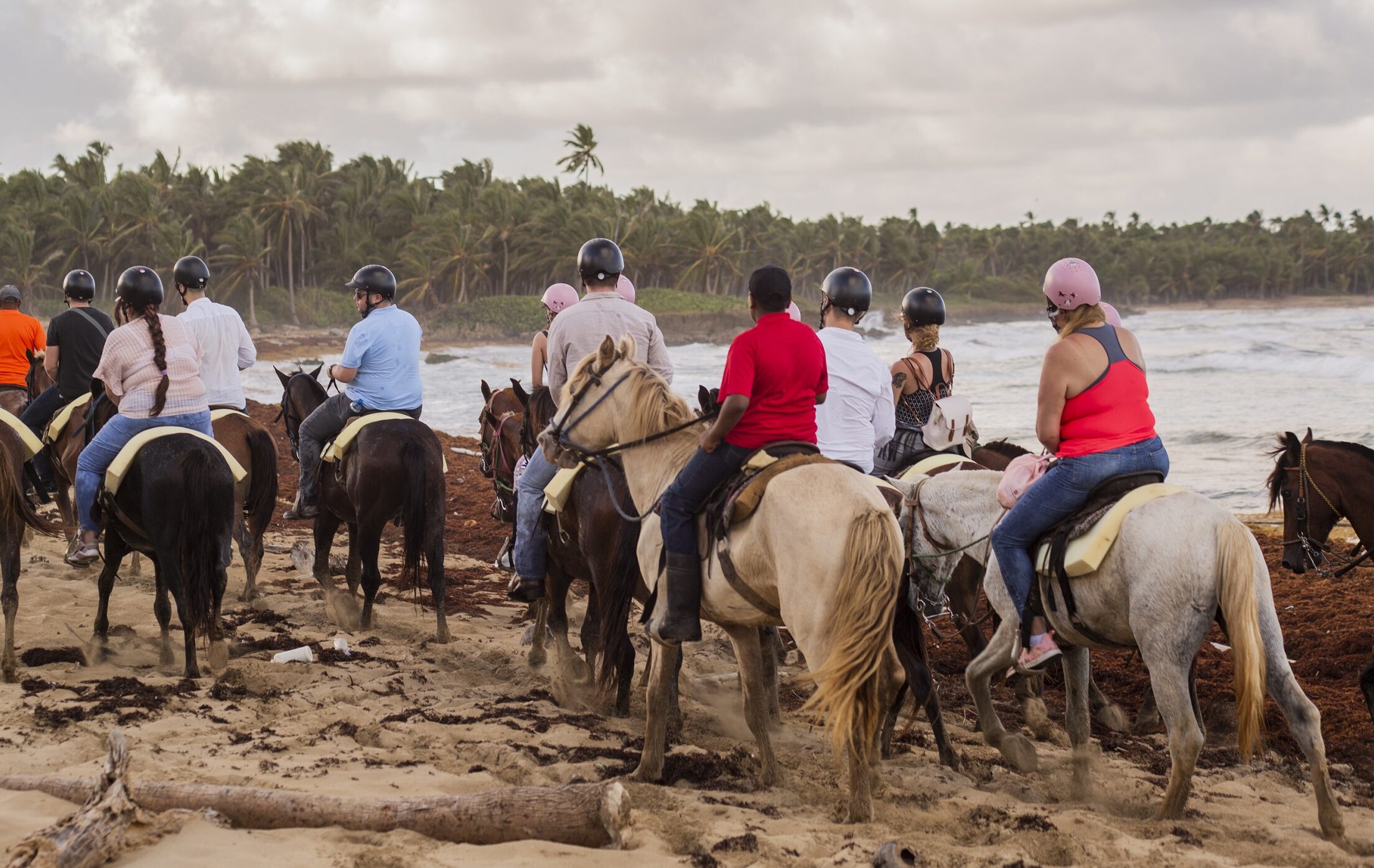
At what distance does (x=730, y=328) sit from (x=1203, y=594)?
7267 cm

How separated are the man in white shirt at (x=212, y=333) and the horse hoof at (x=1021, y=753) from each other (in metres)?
6.74

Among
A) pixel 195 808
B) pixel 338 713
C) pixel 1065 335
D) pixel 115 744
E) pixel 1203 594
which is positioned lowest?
pixel 338 713

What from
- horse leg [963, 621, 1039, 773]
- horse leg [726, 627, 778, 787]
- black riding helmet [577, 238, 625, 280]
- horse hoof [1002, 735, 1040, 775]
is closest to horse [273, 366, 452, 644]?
black riding helmet [577, 238, 625, 280]

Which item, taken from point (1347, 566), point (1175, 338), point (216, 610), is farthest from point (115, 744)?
point (1175, 338)

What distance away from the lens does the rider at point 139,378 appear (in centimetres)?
716

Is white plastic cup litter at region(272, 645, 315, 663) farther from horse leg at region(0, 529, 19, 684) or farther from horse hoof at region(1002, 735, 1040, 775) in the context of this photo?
horse hoof at region(1002, 735, 1040, 775)

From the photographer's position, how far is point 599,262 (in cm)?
698

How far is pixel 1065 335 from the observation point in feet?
16.9

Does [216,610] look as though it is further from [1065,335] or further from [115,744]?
[1065,335]

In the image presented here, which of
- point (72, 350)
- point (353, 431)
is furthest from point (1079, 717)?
point (72, 350)

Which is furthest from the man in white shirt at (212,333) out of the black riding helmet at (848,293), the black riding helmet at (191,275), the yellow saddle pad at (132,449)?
the black riding helmet at (848,293)

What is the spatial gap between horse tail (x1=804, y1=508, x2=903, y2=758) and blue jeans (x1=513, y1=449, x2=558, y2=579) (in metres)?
2.99

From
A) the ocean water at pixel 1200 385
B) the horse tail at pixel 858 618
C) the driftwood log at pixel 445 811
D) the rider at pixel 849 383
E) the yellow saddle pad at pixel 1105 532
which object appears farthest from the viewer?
the ocean water at pixel 1200 385

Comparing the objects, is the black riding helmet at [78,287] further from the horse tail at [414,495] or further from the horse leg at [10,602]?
the horse tail at [414,495]
